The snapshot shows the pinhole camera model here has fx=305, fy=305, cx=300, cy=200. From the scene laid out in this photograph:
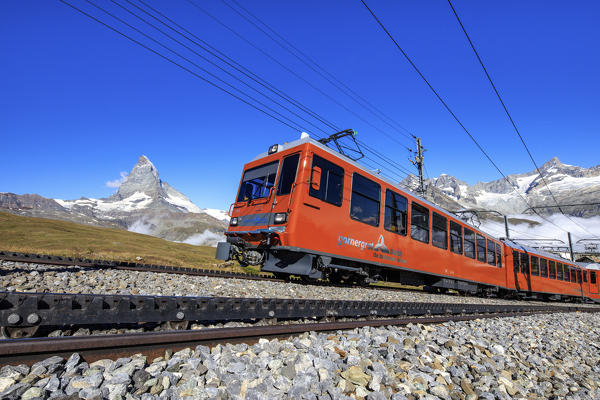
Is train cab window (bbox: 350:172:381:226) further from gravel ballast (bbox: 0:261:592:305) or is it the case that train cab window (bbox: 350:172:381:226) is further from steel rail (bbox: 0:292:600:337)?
steel rail (bbox: 0:292:600:337)

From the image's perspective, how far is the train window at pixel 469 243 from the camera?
1388 cm

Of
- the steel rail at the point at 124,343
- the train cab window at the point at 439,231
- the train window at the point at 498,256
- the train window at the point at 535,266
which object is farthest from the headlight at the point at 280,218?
the train window at the point at 535,266

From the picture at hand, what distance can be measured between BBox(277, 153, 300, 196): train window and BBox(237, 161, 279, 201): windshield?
0.36 meters

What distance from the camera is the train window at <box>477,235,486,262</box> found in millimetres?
14844

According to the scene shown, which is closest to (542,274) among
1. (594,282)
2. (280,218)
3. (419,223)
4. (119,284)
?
(594,282)

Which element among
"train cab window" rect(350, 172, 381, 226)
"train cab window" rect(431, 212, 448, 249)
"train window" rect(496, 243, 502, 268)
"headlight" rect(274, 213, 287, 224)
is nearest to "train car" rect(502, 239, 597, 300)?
"train window" rect(496, 243, 502, 268)

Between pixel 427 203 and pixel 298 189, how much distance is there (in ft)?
21.2

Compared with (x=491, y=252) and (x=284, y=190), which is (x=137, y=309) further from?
(x=491, y=252)

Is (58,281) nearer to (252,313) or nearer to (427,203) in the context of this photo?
(252,313)

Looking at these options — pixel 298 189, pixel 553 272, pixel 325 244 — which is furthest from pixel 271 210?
pixel 553 272

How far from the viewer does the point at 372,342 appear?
3.44 metres

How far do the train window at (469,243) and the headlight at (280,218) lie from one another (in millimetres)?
10467

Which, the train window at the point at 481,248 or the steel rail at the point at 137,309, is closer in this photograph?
the steel rail at the point at 137,309

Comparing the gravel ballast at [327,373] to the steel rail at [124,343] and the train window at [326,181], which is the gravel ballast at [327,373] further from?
the train window at [326,181]
